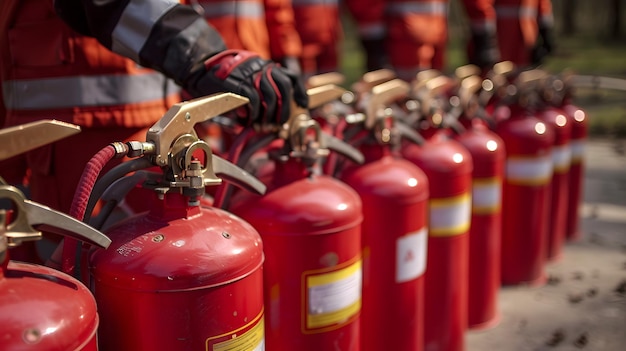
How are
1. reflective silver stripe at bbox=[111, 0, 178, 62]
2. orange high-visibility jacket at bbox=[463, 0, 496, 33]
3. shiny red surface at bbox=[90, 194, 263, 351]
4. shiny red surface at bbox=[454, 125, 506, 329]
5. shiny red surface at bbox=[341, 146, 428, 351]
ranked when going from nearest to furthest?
1. shiny red surface at bbox=[90, 194, 263, 351]
2. reflective silver stripe at bbox=[111, 0, 178, 62]
3. shiny red surface at bbox=[341, 146, 428, 351]
4. shiny red surface at bbox=[454, 125, 506, 329]
5. orange high-visibility jacket at bbox=[463, 0, 496, 33]

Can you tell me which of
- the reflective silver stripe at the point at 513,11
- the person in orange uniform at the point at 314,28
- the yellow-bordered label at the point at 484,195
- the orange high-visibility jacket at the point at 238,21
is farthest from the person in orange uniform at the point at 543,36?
the yellow-bordered label at the point at 484,195

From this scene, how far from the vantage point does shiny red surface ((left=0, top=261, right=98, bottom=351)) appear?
80cm

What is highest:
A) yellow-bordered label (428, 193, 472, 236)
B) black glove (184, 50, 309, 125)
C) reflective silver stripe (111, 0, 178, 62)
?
reflective silver stripe (111, 0, 178, 62)

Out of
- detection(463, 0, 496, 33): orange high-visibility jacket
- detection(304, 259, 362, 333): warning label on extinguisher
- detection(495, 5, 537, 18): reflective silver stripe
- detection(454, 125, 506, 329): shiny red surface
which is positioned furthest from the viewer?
detection(495, 5, 537, 18): reflective silver stripe

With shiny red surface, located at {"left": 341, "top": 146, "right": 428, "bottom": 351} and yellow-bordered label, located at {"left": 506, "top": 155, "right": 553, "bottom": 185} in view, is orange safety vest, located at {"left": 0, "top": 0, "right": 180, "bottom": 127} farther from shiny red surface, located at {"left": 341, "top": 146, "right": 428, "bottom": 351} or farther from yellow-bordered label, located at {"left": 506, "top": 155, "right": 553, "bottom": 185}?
yellow-bordered label, located at {"left": 506, "top": 155, "right": 553, "bottom": 185}

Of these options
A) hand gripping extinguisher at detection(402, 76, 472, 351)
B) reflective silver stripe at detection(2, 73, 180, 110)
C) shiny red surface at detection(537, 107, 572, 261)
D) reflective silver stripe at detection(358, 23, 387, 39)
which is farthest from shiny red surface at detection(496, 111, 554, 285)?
reflective silver stripe at detection(2, 73, 180, 110)

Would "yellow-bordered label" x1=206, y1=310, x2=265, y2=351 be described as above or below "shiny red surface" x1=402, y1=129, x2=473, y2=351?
above

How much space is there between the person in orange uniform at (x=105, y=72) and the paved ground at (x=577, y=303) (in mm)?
1316

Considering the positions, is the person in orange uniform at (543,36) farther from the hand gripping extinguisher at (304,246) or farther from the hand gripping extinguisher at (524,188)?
the hand gripping extinguisher at (304,246)

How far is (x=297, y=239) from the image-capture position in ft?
4.39

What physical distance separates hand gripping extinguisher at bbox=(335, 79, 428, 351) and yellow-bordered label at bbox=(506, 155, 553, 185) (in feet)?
3.25

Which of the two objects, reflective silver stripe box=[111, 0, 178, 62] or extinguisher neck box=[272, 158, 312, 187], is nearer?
reflective silver stripe box=[111, 0, 178, 62]

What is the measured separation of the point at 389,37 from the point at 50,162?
302cm

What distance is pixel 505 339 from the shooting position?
90.0 inches
